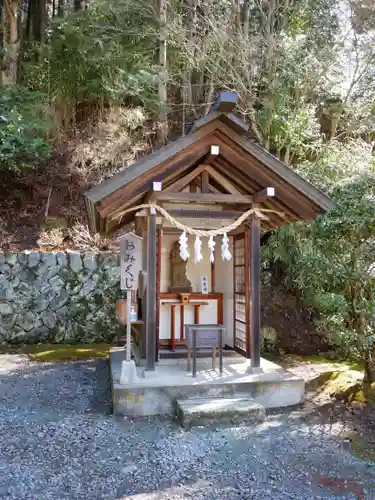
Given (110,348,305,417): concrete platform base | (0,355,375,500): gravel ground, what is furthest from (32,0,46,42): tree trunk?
(0,355,375,500): gravel ground

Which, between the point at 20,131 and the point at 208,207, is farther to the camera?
the point at 20,131

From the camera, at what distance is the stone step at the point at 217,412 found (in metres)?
5.05

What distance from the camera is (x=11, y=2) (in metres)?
14.5

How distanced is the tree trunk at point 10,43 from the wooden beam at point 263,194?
11445 mm

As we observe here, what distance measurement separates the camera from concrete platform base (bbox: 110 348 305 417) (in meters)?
5.44

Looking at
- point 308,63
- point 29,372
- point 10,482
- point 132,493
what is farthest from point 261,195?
point 308,63

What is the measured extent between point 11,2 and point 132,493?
16142mm

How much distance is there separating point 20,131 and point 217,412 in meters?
9.87

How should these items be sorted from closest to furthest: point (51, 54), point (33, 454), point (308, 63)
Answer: point (33, 454)
point (308, 63)
point (51, 54)

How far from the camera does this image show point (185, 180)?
678 cm

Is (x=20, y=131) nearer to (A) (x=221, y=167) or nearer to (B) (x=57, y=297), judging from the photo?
(B) (x=57, y=297)

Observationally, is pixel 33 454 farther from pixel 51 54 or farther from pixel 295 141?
pixel 51 54

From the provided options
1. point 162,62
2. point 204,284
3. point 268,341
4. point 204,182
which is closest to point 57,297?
point 204,284

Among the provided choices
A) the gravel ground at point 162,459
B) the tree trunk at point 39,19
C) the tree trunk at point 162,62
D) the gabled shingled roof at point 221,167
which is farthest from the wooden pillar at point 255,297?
the tree trunk at point 39,19
